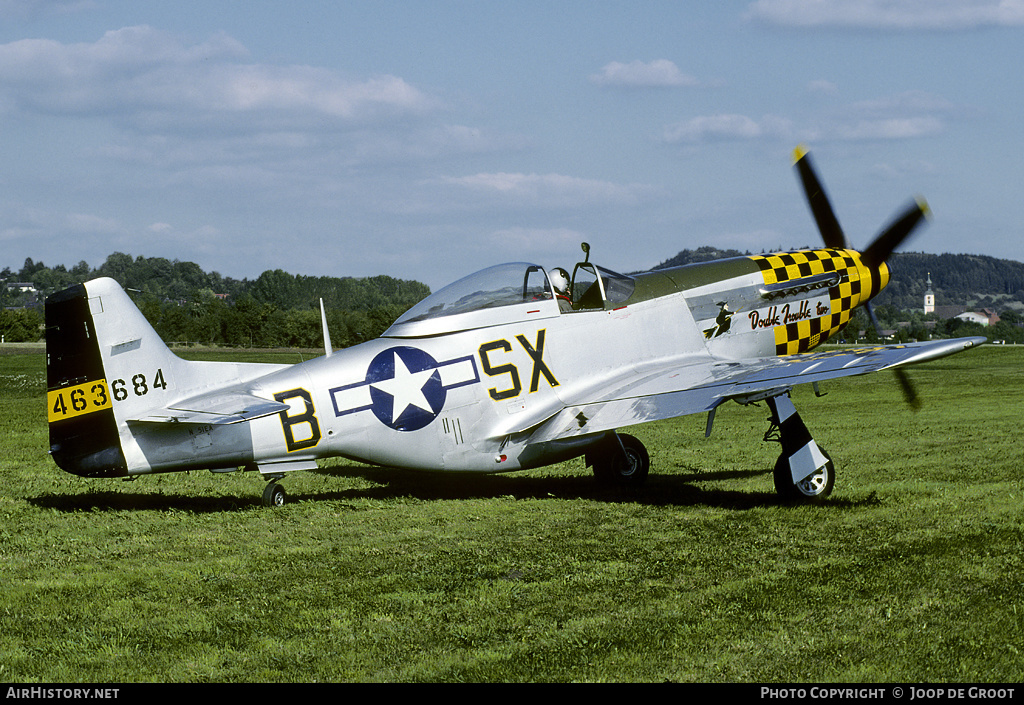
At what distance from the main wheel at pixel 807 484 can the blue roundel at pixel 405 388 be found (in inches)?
140

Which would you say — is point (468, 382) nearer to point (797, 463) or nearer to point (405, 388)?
point (405, 388)

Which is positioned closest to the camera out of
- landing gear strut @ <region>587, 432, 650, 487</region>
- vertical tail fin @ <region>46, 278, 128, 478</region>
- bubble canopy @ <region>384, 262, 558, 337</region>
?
vertical tail fin @ <region>46, 278, 128, 478</region>

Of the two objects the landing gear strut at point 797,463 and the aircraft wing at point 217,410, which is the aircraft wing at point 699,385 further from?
the aircraft wing at point 217,410

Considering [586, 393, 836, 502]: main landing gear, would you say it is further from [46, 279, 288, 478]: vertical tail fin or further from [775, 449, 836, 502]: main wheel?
[46, 279, 288, 478]: vertical tail fin

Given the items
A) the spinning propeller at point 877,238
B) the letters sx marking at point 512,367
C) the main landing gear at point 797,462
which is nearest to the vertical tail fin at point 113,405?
the letters sx marking at point 512,367

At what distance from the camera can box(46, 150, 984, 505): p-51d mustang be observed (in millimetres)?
9117

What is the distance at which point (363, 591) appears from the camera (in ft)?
22.0

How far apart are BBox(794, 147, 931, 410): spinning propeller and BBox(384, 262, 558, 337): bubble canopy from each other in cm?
526

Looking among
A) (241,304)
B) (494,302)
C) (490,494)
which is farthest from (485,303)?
(241,304)

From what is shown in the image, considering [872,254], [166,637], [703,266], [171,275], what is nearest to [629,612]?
[166,637]

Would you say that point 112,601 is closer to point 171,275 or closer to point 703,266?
point 703,266

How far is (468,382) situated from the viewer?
32.9 ft
